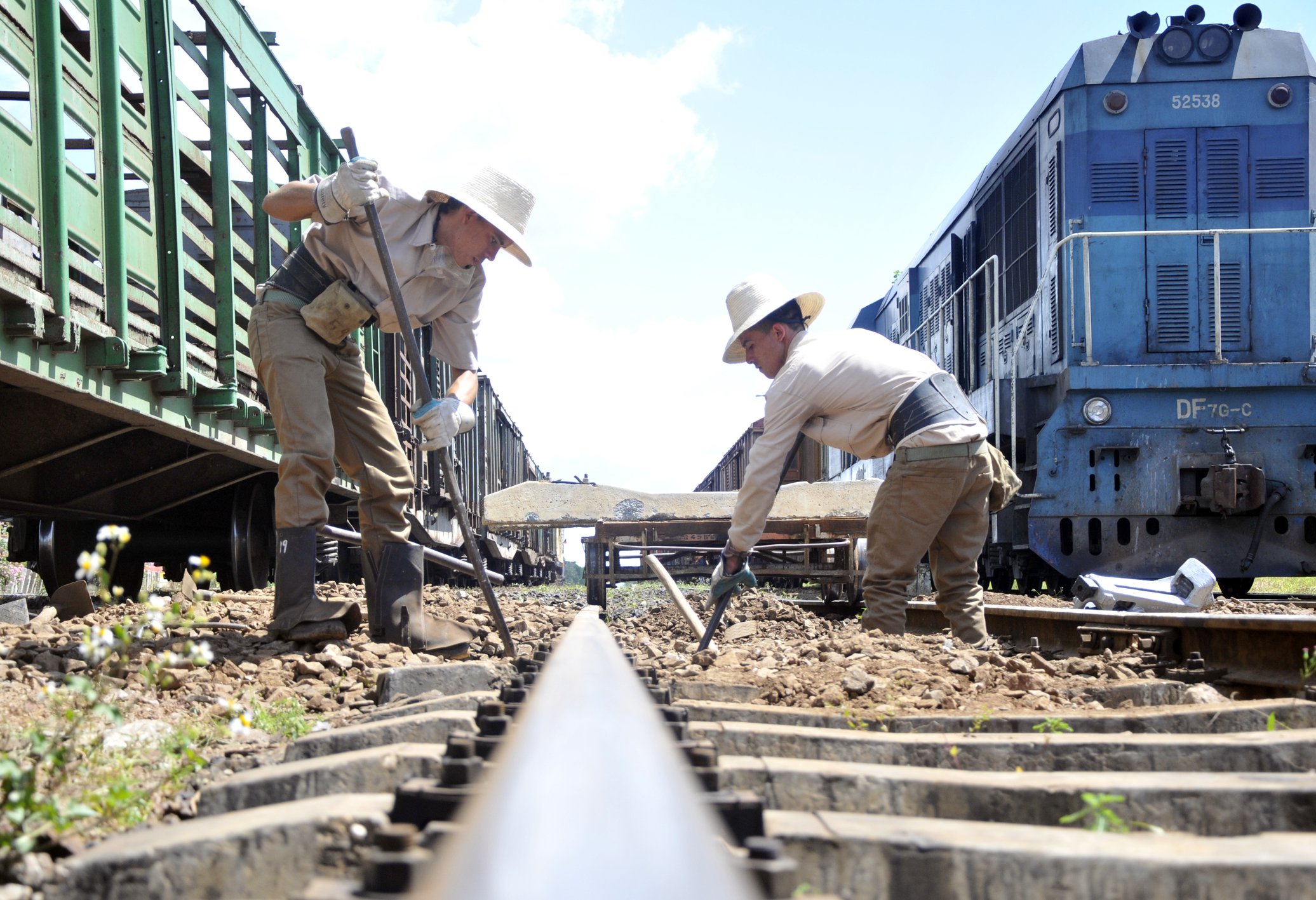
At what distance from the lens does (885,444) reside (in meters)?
4.98

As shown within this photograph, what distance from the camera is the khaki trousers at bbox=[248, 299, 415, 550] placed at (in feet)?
13.0

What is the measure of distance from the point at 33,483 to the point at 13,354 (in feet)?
7.00

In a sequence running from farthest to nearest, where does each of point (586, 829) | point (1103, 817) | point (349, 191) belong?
point (349, 191)
point (1103, 817)
point (586, 829)

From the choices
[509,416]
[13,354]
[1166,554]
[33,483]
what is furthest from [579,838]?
[509,416]

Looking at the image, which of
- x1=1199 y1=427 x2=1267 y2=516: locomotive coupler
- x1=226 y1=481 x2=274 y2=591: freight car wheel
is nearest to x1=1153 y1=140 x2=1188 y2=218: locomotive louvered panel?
x1=1199 y1=427 x2=1267 y2=516: locomotive coupler

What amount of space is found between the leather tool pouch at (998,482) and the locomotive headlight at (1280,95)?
4.59 m

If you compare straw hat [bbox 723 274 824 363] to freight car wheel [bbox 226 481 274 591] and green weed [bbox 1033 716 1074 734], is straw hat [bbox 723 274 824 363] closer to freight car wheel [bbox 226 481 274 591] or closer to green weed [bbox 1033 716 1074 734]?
green weed [bbox 1033 716 1074 734]

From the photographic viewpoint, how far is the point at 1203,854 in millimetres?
1202

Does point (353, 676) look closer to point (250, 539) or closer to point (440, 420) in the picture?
point (440, 420)

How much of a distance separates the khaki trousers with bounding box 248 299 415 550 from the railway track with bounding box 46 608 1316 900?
2.01m

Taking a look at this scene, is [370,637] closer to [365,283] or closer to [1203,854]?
[365,283]

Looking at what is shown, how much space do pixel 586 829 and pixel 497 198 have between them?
11.8 feet

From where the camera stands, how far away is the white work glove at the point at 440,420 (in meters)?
4.07

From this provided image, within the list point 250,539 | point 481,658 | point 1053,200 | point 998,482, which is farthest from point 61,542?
point 1053,200
